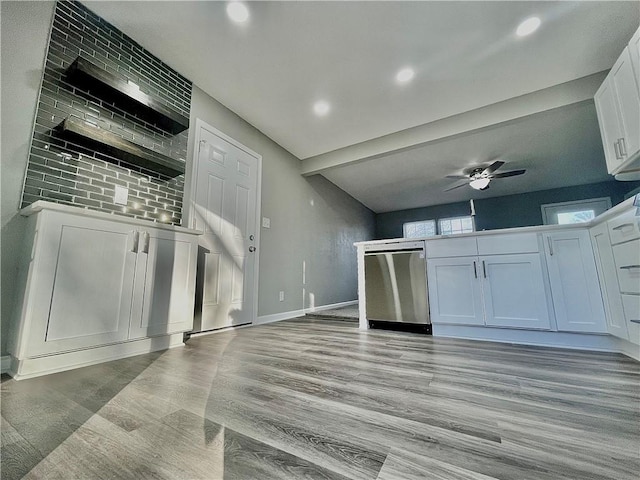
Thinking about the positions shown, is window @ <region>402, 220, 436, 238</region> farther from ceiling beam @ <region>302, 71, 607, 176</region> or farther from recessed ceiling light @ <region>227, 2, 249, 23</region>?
recessed ceiling light @ <region>227, 2, 249, 23</region>

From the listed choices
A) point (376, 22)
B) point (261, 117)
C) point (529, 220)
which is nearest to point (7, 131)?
point (261, 117)

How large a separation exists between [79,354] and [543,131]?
5390 millimetres

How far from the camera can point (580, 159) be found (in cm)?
422

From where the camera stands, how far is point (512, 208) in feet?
19.3

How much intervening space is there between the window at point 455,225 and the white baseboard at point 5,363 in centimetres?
702

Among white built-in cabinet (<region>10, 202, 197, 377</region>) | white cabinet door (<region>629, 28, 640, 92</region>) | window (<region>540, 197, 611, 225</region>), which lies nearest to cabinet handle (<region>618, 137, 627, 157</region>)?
white cabinet door (<region>629, 28, 640, 92</region>)

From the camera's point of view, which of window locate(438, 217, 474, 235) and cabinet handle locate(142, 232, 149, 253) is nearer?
cabinet handle locate(142, 232, 149, 253)

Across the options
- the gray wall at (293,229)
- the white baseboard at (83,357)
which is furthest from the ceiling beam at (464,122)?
the white baseboard at (83,357)

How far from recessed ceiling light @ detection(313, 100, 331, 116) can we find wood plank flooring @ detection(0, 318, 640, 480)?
8.98 feet

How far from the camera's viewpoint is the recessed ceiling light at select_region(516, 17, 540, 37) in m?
2.01

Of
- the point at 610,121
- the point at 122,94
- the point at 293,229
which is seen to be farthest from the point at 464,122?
the point at 122,94

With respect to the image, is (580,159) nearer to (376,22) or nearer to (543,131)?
(543,131)

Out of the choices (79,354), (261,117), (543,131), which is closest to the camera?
(79,354)

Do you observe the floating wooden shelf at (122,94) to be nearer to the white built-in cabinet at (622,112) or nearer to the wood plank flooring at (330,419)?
the wood plank flooring at (330,419)
